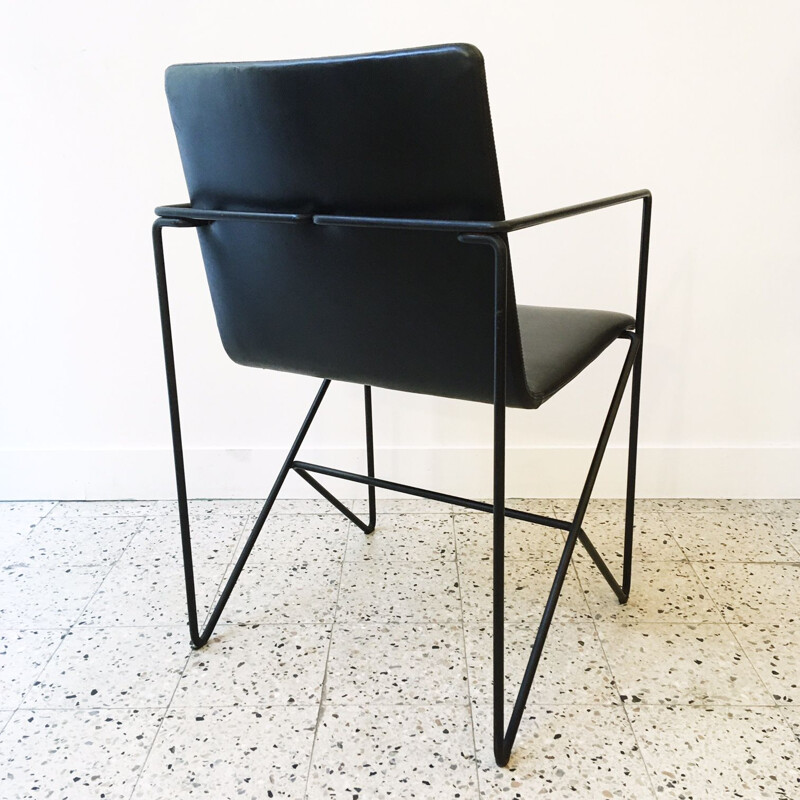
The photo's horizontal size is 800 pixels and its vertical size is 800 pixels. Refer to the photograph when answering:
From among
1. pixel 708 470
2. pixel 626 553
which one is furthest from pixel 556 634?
pixel 708 470

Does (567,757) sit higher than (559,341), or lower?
lower

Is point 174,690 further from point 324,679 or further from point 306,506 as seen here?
point 306,506

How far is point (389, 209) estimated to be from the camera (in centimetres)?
93

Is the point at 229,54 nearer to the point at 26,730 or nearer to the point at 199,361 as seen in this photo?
the point at 199,361

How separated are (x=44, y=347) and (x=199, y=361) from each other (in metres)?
0.38

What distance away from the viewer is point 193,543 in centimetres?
172

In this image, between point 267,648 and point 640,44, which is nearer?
point 267,648

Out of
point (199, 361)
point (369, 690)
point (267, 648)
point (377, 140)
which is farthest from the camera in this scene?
point (199, 361)

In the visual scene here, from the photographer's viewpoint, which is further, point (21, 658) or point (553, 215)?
point (21, 658)

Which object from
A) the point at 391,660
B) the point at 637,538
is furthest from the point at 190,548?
the point at 637,538

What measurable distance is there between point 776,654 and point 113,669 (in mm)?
1131

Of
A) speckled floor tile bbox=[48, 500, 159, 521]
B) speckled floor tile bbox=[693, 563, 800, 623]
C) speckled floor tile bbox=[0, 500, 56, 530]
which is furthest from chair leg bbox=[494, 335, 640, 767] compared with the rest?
speckled floor tile bbox=[0, 500, 56, 530]

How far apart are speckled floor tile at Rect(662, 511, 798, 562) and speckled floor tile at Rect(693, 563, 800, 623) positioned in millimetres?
38

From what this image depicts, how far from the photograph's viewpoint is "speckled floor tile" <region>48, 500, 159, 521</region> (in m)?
1.85
